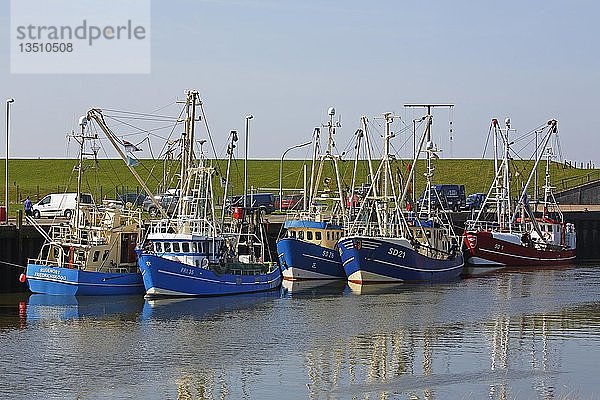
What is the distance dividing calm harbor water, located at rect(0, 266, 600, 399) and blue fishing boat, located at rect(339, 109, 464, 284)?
12.4 feet

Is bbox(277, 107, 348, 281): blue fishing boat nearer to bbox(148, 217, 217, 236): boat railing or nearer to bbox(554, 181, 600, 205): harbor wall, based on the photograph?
bbox(148, 217, 217, 236): boat railing

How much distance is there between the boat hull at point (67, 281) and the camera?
48.4 meters

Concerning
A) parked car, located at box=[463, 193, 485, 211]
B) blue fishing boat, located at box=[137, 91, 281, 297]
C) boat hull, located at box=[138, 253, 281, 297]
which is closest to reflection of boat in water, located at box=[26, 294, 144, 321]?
boat hull, located at box=[138, 253, 281, 297]

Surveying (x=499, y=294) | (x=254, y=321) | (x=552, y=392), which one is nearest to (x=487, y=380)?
(x=552, y=392)

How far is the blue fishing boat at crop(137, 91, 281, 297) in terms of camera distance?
158ft

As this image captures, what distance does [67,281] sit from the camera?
48406 millimetres

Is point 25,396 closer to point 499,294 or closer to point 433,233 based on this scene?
point 499,294

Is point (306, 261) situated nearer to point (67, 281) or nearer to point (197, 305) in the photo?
point (197, 305)

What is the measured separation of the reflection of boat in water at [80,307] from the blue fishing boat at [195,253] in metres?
1.51

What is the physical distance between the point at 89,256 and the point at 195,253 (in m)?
4.70

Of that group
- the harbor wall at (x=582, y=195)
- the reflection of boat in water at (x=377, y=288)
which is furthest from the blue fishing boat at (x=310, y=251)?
the harbor wall at (x=582, y=195)

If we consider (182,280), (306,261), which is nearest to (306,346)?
(182,280)

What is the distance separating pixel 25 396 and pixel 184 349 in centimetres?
761

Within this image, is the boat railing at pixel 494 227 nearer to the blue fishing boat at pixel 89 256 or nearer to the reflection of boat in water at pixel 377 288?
the reflection of boat in water at pixel 377 288
